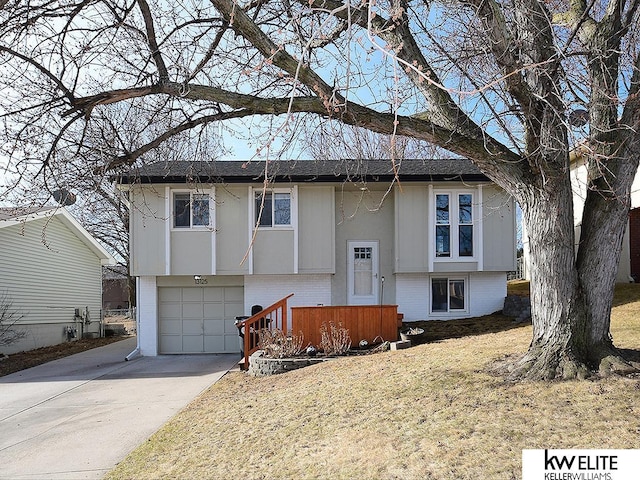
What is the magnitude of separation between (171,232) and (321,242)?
4152 millimetres

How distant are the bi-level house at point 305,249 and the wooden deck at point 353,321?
3.00 metres

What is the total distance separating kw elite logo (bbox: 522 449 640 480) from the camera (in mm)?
4406

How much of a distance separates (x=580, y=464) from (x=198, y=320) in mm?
12483

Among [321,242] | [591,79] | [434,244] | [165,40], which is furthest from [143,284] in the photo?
[591,79]

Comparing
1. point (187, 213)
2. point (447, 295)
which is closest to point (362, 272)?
point (447, 295)

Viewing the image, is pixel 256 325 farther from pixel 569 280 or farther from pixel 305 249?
pixel 569 280

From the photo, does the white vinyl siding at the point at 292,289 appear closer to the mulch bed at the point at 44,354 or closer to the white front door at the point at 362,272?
the white front door at the point at 362,272

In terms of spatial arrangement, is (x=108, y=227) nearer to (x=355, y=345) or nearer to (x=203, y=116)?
(x=355, y=345)

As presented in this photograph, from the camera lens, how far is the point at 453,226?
15.0 m

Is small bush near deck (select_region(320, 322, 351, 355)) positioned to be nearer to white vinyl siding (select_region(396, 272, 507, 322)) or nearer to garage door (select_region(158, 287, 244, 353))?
white vinyl siding (select_region(396, 272, 507, 322))

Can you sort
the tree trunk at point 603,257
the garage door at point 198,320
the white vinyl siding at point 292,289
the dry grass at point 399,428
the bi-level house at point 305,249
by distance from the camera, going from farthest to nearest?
the garage door at point 198,320
the white vinyl siding at point 292,289
the bi-level house at point 305,249
the tree trunk at point 603,257
the dry grass at point 399,428

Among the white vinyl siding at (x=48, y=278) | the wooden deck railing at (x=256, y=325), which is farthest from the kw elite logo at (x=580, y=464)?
the white vinyl siding at (x=48, y=278)

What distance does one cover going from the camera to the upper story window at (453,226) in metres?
14.9

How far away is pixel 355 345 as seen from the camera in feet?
39.0
